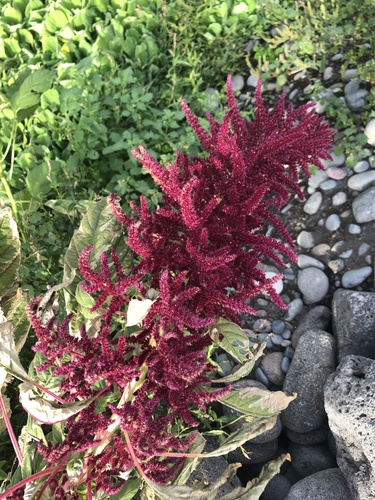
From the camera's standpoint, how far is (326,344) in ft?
7.52

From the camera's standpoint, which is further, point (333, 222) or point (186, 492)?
point (333, 222)

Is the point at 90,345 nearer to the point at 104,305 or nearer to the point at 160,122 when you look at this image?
the point at 104,305

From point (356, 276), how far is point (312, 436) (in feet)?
2.26

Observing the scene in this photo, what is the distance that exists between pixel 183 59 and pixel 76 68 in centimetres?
62

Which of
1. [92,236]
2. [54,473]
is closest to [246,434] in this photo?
[54,473]

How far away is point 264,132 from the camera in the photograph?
157 cm

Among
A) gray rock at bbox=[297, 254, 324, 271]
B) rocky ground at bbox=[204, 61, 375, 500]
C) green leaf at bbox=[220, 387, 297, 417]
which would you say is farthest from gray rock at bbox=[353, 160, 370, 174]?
green leaf at bbox=[220, 387, 297, 417]

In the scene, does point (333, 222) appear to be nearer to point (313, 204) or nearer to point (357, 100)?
point (313, 204)

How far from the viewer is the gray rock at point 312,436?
7.59ft

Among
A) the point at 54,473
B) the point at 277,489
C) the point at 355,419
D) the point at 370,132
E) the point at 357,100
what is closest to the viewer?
the point at 54,473

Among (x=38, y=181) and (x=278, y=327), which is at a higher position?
(x=38, y=181)

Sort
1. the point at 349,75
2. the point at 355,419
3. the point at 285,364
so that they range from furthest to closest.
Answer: the point at 349,75, the point at 285,364, the point at 355,419

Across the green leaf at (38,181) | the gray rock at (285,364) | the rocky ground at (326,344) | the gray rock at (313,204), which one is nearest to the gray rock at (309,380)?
the rocky ground at (326,344)

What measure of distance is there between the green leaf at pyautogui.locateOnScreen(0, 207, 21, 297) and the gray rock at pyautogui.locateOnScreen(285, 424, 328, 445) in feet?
4.21
